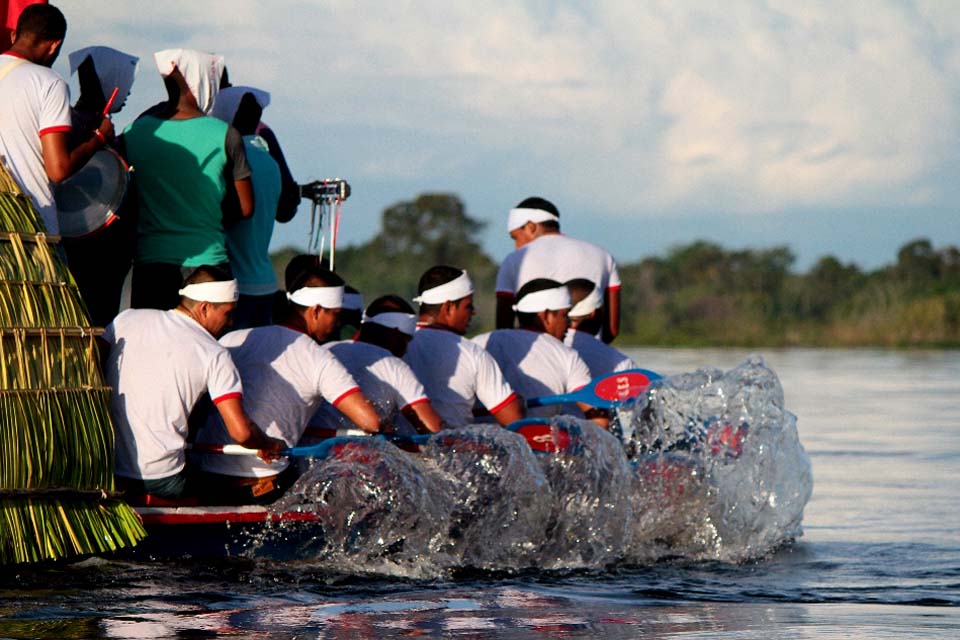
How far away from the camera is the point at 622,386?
404 inches

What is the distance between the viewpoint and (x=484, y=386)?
9.56 metres

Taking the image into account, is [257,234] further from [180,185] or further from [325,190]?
[325,190]

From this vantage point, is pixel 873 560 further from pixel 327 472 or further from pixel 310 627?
pixel 310 627

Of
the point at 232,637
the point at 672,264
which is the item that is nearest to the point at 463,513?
the point at 232,637

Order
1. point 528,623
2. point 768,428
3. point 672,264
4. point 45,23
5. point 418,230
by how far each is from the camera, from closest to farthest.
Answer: point 528,623 → point 45,23 → point 768,428 → point 418,230 → point 672,264

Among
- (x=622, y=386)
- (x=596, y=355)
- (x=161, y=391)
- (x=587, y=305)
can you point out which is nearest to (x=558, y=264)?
(x=587, y=305)

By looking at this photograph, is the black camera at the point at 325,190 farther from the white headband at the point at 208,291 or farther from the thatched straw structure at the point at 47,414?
the thatched straw structure at the point at 47,414

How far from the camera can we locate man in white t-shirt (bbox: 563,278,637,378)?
36.1 feet

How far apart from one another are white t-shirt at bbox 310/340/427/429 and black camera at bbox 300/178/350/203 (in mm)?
1808

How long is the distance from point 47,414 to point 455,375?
9.05 feet

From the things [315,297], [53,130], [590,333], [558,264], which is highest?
[53,130]

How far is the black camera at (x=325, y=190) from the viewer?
420 inches

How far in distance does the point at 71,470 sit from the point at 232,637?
143 centimetres

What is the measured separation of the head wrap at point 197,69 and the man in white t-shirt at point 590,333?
2.86 metres
